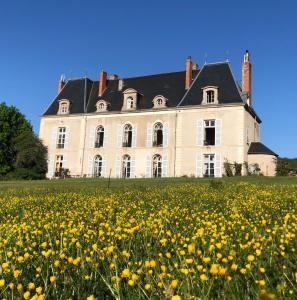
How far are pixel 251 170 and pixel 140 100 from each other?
40.9ft

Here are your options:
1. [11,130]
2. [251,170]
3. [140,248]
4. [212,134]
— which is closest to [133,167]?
[212,134]

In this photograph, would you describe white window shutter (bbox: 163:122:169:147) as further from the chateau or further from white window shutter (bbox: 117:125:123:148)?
white window shutter (bbox: 117:125:123:148)

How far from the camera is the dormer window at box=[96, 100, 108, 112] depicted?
3337 centimetres

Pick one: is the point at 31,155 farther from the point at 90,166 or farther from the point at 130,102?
the point at 130,102

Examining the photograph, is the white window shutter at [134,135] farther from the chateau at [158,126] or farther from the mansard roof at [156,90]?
the mansard roof at [156,90]

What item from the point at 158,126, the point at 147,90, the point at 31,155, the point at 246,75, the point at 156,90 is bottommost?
the point at 31,155

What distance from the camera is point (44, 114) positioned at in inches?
1420

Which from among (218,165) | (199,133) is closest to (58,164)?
(199,133)

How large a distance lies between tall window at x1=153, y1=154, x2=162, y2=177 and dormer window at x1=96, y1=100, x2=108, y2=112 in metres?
7.16

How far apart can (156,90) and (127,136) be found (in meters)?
5.49

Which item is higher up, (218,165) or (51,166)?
(218,165)

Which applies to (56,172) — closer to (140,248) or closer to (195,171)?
(195,171)

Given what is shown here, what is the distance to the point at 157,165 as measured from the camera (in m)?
31.1

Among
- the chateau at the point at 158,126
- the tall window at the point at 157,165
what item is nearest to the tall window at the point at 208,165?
the chateau at the point at 158,126
